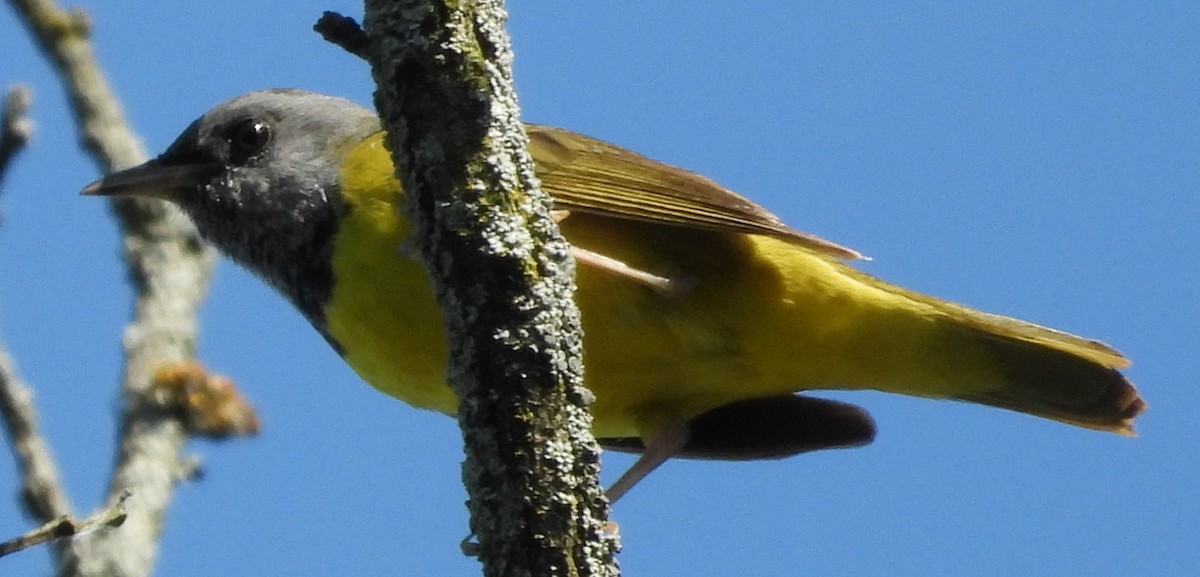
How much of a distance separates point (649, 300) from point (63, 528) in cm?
222

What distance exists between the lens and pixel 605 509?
296 cm

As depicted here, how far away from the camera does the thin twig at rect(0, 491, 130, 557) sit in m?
2.78

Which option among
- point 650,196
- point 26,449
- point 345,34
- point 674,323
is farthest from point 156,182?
point 345,34

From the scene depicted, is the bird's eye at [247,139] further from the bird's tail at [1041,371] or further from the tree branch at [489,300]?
the tree branch at [489,300]

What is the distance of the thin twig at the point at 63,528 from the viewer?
278 centimetres

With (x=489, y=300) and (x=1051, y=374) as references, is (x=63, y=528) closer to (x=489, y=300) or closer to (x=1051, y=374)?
(x=489, y=300)

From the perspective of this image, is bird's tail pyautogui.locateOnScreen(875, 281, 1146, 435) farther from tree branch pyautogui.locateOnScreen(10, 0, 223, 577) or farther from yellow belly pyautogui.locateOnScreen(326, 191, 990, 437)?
tree branch pyautogui.locateOnScreen(10, 0, 223, 577)

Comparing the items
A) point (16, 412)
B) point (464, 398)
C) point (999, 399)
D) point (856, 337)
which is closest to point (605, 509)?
point (464, 398)

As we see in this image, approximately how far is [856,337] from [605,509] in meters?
2.32

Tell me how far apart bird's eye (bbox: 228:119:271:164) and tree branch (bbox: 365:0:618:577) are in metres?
2.58

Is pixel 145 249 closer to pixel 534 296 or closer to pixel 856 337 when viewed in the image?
pixel 856 337

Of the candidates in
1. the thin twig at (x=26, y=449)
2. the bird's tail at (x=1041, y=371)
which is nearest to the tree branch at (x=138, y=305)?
the thin twig at (x=26, y=449)

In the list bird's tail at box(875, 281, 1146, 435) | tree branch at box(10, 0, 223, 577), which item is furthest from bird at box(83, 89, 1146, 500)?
tree branch at box(10, 0, 223, 577)

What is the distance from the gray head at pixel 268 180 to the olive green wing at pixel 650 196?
2.30ft
